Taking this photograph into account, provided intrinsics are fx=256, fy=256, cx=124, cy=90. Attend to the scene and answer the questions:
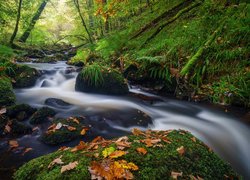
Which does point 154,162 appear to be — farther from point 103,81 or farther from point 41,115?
point 103,81

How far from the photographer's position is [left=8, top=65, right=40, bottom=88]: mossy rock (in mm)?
7228

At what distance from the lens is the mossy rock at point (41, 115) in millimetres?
4625

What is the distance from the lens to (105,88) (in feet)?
22.5

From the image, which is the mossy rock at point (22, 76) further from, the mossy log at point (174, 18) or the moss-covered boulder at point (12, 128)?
the mossy log at point (174, 18)

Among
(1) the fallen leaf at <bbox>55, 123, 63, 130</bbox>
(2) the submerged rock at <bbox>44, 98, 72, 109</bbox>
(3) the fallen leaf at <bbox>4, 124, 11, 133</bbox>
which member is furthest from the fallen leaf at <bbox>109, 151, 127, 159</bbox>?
(2) the submerged rock at <bbox>44, 98, 72, 109</bbox>

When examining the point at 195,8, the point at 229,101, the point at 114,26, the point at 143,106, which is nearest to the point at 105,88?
the point at 143,106

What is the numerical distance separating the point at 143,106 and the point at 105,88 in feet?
4.40

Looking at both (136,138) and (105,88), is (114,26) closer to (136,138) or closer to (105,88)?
(105,88)

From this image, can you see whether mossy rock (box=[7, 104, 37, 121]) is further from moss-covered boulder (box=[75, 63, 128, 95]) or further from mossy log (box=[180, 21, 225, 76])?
mossy log (box=[180, 21, 225, 76])

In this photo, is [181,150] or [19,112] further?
[19,112]

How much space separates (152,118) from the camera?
17.5ft

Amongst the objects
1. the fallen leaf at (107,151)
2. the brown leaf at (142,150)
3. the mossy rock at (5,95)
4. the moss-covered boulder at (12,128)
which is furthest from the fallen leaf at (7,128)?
the brown leaf at (142,150)

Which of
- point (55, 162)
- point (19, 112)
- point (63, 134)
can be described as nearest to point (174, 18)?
point (19, 112)

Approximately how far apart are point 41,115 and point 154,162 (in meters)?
2.94
